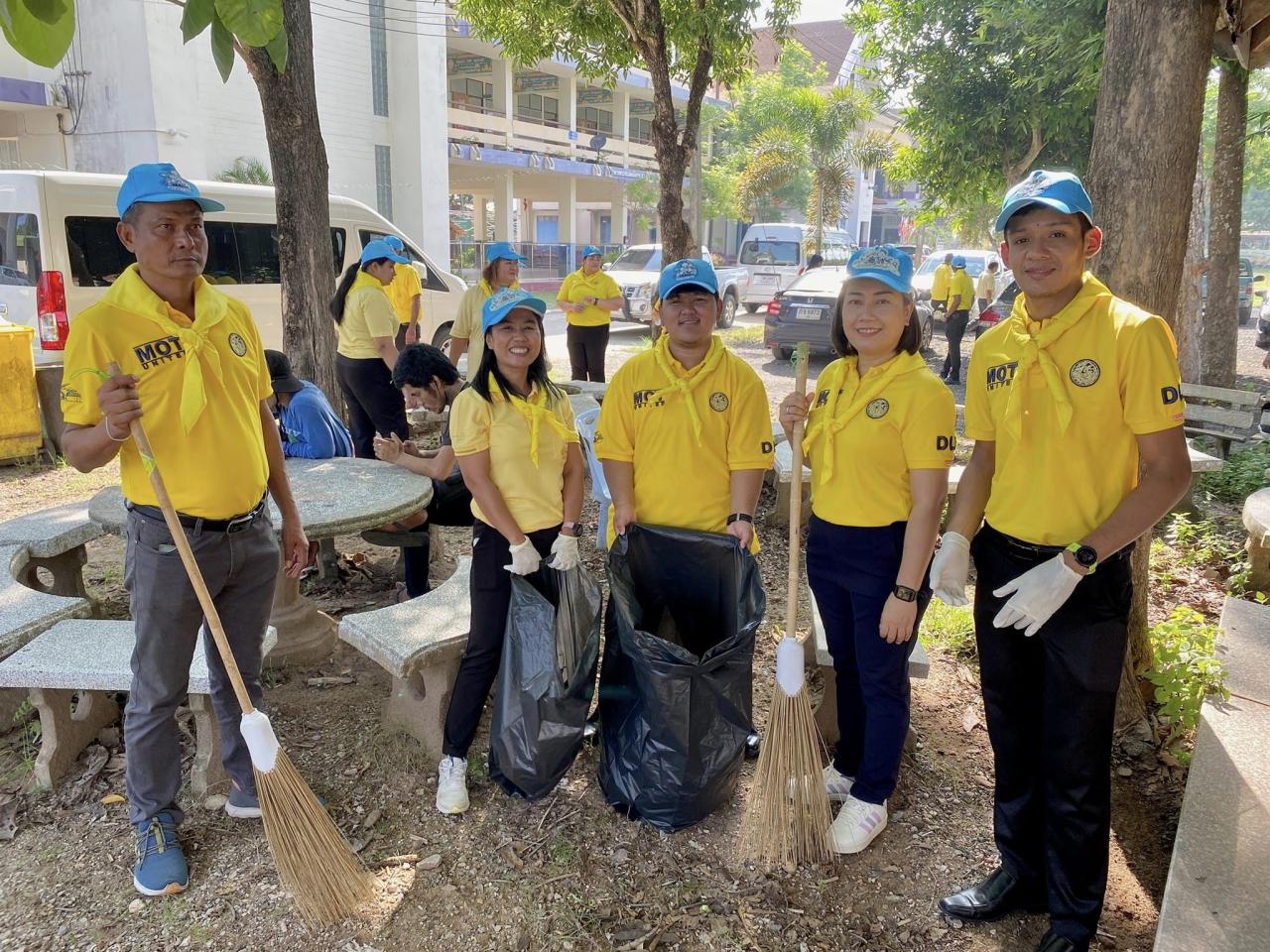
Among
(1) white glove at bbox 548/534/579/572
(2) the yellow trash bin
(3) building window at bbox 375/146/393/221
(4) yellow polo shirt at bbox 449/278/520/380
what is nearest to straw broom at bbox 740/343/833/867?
(1) white glove at bbox 548/534/579/572

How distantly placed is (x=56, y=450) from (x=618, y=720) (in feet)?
20.9

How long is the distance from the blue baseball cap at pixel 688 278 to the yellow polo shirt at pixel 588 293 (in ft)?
18.0

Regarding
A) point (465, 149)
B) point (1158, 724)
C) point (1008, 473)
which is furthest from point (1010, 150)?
point (465, 149)

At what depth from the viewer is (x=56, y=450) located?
6.92 m

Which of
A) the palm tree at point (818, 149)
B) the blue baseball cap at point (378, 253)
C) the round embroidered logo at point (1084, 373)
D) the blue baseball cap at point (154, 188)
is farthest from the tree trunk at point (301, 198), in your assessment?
the palm tree at point (818, 149)

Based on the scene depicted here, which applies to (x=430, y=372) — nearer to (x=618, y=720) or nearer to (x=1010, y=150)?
(x=618, y=720)

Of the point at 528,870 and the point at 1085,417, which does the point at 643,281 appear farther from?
the point at 1085,417

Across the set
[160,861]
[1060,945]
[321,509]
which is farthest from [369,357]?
[1060,945]

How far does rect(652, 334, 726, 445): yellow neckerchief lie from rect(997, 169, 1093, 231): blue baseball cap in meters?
0.91

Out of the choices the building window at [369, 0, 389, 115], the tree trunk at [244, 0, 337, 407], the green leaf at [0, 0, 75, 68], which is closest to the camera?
the green leaf at [0, 0, 75, 68]

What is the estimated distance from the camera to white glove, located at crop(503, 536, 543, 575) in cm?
262

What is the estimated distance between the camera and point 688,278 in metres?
2.58

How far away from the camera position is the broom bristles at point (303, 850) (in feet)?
7.50

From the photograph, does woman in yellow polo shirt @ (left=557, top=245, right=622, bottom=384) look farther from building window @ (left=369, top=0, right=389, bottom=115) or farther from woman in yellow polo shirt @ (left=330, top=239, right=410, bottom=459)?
building window @ (left=369, top=0, right=389, bottom=115)
